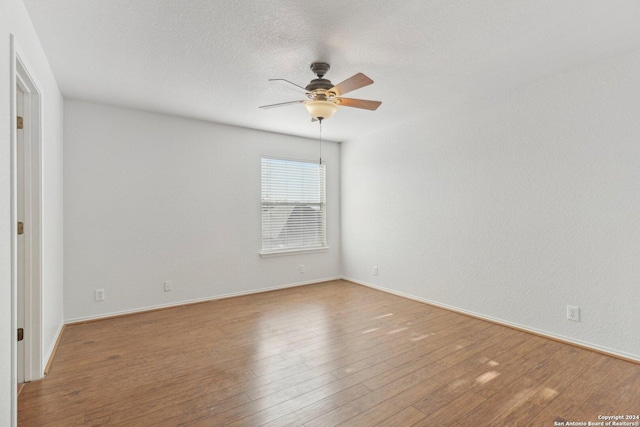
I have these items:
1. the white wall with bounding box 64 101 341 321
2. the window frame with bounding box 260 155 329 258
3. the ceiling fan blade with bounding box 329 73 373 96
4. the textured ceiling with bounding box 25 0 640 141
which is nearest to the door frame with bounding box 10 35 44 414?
the textured ceiling with bounding box 25 0 640 141

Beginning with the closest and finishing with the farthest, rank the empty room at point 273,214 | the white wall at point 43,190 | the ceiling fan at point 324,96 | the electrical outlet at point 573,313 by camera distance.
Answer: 1. the white wall at point 43,190
2. the empty room at point 273,214
3. the ceiling fan at point 324,96
4. the electrical outlet at point 573,313

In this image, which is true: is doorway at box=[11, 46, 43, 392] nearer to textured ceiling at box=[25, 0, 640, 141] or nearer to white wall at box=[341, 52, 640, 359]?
textured ceiling at box=[25, 0, 640, 141]

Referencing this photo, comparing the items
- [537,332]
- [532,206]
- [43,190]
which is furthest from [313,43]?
[537,332]

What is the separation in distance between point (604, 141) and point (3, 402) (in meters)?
4.35

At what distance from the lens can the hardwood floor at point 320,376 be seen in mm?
1850

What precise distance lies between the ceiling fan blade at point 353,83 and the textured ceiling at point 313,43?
1.03 feet

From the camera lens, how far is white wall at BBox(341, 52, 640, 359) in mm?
2559

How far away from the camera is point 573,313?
2818mm

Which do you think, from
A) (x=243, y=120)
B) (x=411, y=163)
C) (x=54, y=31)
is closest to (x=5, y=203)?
(x=54, y=31)

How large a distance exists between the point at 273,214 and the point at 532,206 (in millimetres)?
3388

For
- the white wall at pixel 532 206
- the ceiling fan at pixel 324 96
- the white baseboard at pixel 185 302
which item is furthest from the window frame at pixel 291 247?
the ceiling fan at pixel 324 96

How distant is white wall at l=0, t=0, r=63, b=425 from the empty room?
0.07 ft

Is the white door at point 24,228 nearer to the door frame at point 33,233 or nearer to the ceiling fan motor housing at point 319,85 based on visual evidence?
the door frame at point 33,233

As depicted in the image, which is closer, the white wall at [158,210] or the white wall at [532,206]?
the white wall at [532,206]
